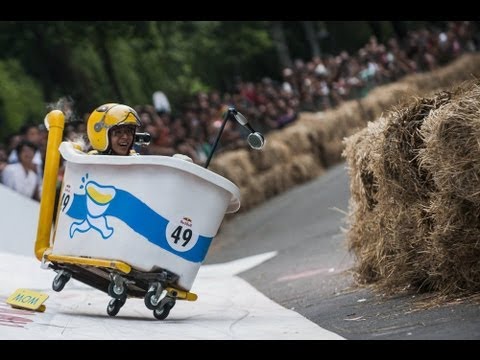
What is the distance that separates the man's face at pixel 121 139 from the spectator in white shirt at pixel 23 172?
603cm

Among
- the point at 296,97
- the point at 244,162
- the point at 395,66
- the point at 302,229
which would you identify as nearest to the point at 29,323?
the point at 302,229

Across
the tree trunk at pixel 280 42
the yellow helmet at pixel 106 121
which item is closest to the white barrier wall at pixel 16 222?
the yellow helmet at pixel 106 121

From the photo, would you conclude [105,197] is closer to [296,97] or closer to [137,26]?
[137,26]

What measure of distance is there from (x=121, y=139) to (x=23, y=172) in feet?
20.8

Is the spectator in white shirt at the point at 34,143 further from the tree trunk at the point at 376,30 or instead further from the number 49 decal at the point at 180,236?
the tree trunk at the point at 376,30

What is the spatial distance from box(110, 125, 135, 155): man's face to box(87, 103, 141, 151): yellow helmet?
64 millimetres

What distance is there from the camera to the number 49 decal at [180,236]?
388 inches

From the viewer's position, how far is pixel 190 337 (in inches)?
347

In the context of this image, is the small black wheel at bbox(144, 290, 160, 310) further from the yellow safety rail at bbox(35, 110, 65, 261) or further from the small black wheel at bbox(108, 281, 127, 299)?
the yellow safety rail at bbox(35, 110, 65, 261)

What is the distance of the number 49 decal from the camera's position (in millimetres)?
9852

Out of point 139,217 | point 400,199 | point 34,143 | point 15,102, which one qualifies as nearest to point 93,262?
point 139,217

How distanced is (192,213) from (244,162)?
47.3 ft

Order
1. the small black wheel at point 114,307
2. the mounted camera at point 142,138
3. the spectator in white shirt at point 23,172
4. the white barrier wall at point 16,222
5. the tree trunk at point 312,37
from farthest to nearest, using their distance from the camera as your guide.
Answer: the tree trunk at point 312,37
the spectator in white shirt at point 23,172
the white barrier wall at point 16,222
the mounted camera at point 142,138
the small black wheel at point 114,307

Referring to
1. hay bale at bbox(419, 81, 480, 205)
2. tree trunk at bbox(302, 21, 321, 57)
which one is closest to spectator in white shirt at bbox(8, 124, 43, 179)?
hay bale at bbox(419, 81, 480, 205)
